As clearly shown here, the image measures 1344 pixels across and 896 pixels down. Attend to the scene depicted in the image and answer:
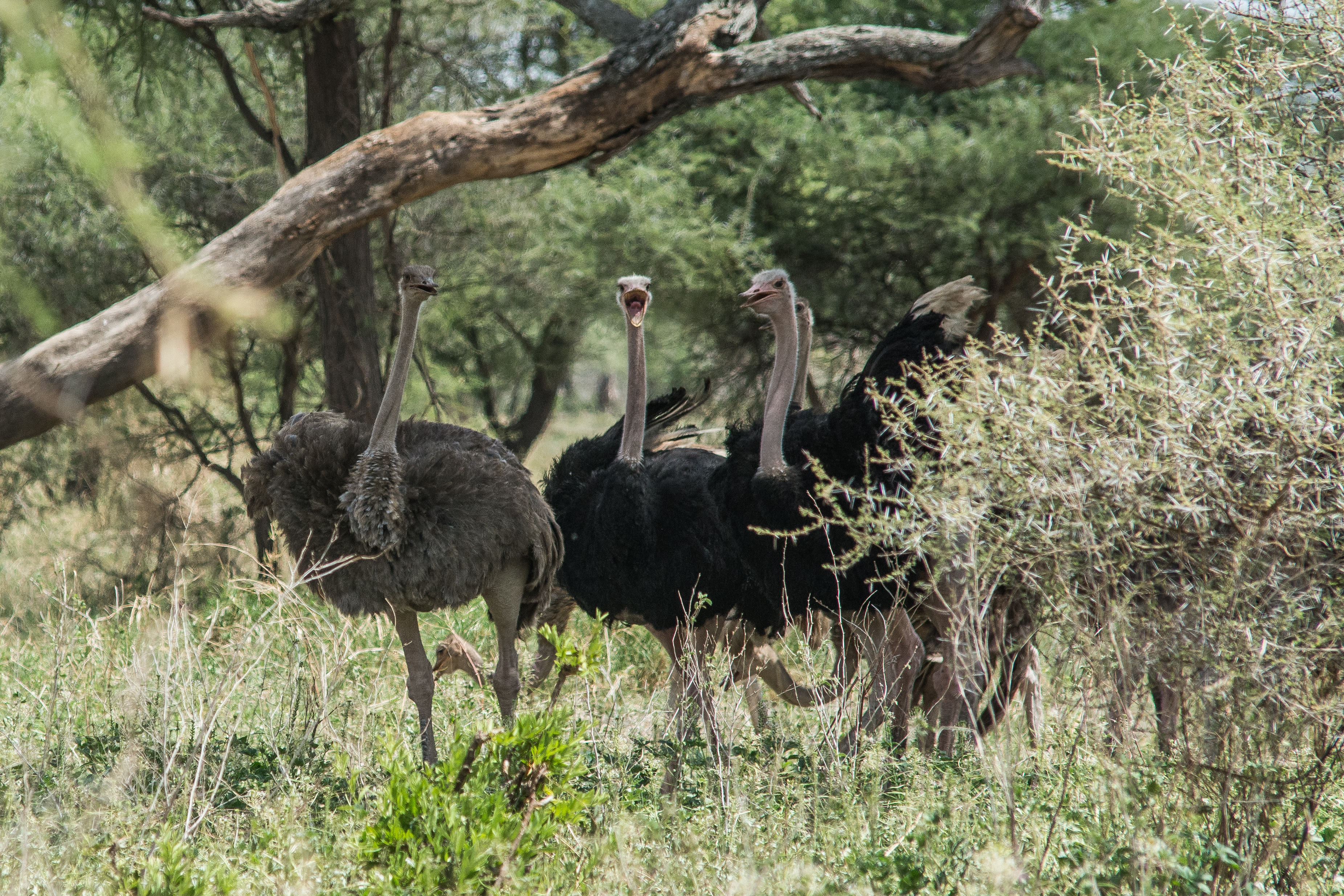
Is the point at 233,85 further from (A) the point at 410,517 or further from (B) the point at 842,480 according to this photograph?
(B) the point at 842,480

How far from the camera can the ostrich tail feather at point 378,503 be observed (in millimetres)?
4645

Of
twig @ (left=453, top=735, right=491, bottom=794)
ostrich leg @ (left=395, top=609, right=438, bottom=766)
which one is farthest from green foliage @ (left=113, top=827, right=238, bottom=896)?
ostrich leg @ (left=395, top=609, right=438, bottom=766)

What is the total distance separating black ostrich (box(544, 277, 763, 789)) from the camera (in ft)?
17.4

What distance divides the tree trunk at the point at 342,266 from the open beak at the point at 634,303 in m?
2.55

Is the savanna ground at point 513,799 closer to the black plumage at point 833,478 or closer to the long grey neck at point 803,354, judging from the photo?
the black plumage at point 833,478

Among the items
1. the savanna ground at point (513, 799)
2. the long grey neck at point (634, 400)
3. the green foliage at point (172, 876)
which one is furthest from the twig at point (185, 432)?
the green foliage at point (172, 876)

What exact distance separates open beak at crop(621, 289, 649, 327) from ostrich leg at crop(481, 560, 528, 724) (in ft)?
4.20

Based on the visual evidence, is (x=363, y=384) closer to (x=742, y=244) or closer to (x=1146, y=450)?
(x=742, y=244)

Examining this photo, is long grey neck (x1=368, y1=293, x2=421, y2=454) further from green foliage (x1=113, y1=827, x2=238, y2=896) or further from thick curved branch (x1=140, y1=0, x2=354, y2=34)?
thick curved branch (x1=140, y1=0, x2=354, y2=34)

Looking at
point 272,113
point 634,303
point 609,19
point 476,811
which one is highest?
point 609,19

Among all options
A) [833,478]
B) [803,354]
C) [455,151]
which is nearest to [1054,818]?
[833,478]

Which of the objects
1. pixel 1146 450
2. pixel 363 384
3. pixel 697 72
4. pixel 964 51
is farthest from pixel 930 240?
pixel 1146 450

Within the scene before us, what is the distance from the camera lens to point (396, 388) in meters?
4.91

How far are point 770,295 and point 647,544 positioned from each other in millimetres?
1264
